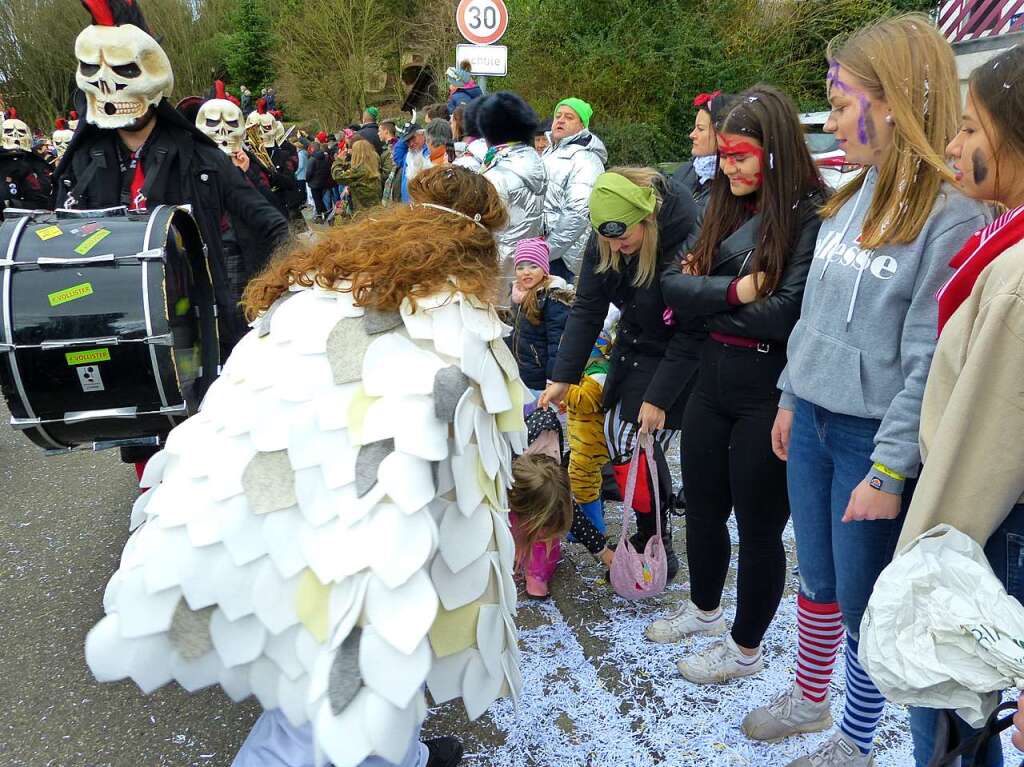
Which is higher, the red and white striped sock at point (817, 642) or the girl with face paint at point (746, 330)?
the girl with face paint at point (746, 330)

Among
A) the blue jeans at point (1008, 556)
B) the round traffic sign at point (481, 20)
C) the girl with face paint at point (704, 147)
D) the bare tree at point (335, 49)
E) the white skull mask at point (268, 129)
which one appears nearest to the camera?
the blue jeans at point (1008, 556)

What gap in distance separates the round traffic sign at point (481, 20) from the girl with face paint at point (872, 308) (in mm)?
5182

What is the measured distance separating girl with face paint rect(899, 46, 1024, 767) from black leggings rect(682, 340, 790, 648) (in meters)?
0.71

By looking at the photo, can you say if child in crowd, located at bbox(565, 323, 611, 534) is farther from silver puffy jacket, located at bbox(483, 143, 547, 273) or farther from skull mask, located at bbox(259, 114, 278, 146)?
skull mask, located at bbox(259, 114, 278, 146)

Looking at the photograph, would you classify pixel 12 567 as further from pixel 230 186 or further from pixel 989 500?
pixel 989 500

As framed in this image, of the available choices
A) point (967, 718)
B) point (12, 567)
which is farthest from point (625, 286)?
point (12, 567)

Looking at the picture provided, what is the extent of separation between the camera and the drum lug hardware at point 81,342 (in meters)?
2.21

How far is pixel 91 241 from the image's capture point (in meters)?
2.31

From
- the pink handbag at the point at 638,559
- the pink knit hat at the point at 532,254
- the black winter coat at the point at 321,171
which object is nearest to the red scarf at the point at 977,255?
the pink handbag at the point at 638,559

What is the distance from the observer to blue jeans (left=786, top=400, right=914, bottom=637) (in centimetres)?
166

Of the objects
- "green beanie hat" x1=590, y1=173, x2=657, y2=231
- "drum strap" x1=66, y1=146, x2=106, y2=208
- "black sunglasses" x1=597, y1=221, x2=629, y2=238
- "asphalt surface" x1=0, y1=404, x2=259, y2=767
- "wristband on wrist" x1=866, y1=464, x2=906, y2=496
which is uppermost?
"green beanie hat" x1=590, y1=173, x2=657, y2=231


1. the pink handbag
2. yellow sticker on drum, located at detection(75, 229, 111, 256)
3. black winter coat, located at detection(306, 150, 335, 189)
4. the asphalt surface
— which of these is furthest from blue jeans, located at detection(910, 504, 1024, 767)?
black winter coat, located at detection(306, 150, 335, 189)

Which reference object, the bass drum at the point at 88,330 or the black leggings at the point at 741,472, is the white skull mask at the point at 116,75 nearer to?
the bass drum at the point at 88,330

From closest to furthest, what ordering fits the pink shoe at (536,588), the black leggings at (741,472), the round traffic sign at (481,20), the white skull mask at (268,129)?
1. the black leggings at (741,472)
2. the pink shoe at (536,588)
3. the round traffic sign at (481,20)
4. the white skull mask at (268,129)
